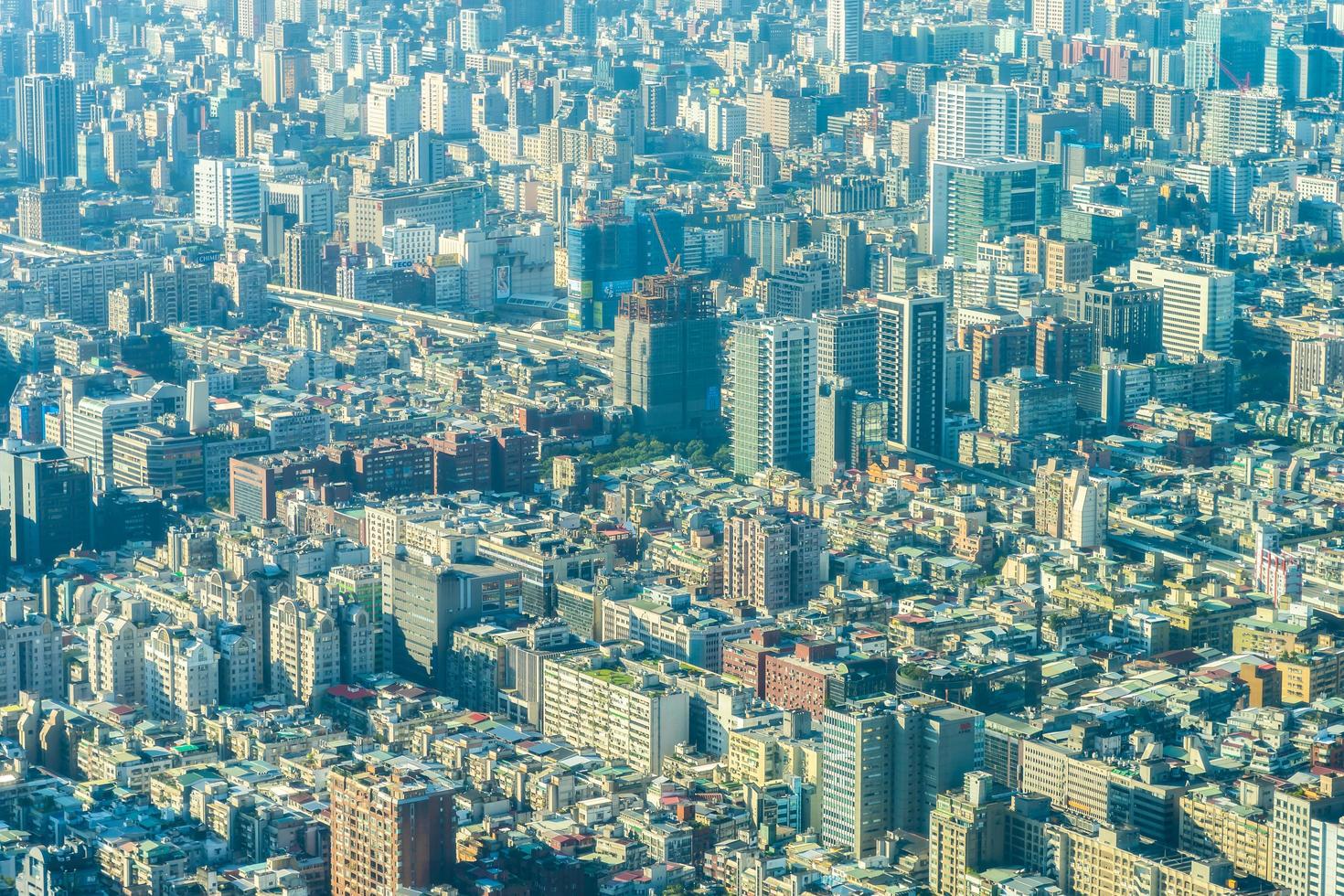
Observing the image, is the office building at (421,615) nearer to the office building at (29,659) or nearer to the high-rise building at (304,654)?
the high-rise building at (304,654)

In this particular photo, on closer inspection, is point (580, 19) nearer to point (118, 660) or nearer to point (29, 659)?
point (29, 659)

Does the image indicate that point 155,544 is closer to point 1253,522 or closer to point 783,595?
point 783,595

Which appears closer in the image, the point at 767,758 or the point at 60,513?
the point at 767,758

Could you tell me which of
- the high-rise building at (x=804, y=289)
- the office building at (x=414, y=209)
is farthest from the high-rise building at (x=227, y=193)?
the high-rise building at (x=804, y=289)

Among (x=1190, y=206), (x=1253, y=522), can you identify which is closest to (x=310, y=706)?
(x=1253, y=522)

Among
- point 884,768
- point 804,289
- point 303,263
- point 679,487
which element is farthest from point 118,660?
point 303,263
